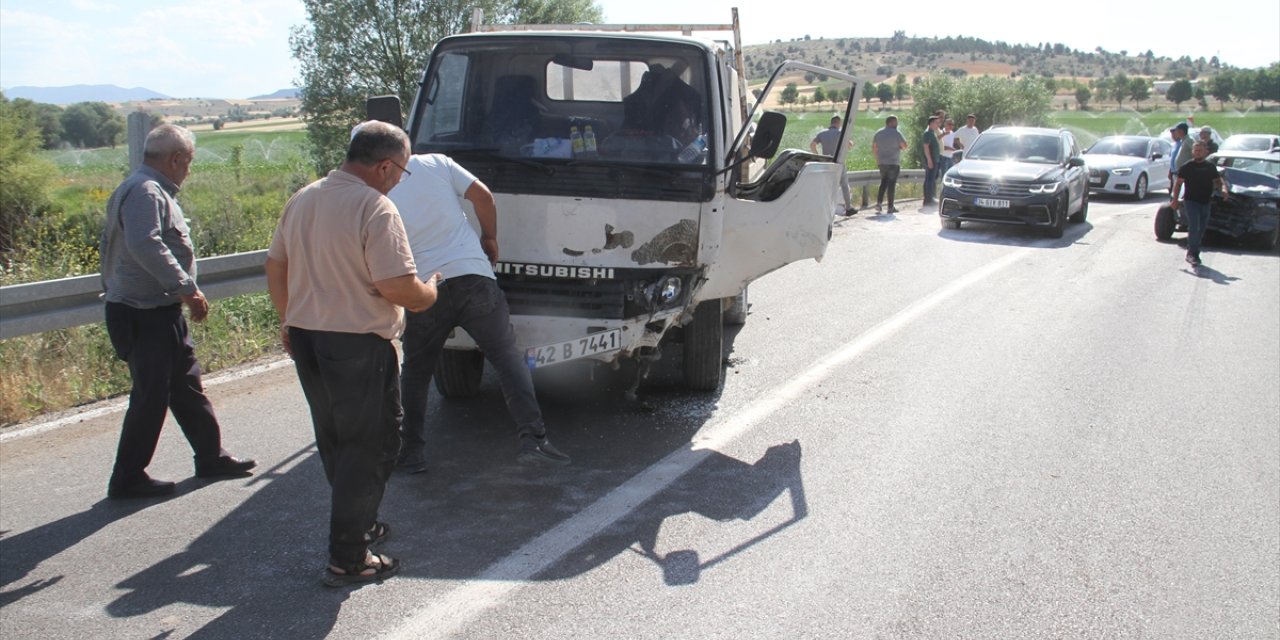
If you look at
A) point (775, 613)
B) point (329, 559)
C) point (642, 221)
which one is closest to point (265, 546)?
point (329, 559)

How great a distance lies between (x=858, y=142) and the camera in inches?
1766

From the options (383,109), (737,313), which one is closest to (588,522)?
(383,109)

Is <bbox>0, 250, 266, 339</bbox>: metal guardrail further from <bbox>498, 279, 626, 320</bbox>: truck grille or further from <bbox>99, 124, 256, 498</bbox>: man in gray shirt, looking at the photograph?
<bbox>498, 279, 626, 320</bbox>: truck grille

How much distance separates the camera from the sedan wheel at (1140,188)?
962 inches

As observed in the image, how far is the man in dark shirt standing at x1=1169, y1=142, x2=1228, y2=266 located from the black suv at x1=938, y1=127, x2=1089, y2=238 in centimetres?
268

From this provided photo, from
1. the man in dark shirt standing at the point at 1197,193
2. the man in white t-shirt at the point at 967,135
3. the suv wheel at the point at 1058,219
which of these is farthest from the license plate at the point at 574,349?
the man in white t-shirt at the point at 967,135

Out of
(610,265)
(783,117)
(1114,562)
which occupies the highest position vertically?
(783,117)

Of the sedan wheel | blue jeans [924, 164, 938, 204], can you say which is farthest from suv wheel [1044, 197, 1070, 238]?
the sedan wheel

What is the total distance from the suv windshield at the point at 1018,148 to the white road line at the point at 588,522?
35.6 ft

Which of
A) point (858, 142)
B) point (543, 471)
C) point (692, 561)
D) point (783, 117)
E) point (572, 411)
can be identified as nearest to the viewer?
point (692, 561)

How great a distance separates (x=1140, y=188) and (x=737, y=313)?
19187 millimetres

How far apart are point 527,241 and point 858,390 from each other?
264 cm

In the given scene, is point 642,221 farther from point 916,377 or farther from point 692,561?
point 916,377

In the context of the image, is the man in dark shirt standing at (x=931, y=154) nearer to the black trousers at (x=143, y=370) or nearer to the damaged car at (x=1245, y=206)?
the damaged car at (x=1245, y=206)
